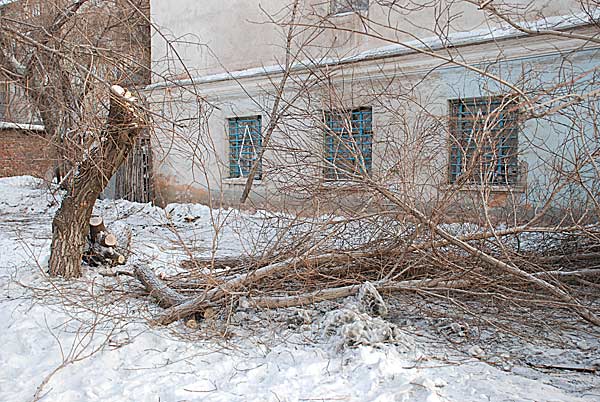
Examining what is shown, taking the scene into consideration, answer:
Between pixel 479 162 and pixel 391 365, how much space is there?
1.84 metres

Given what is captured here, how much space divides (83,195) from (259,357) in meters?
2.74

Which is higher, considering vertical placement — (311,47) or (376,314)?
(311,47)

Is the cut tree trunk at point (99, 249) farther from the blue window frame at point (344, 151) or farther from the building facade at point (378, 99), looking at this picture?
the blue window frame at point (344, 151)

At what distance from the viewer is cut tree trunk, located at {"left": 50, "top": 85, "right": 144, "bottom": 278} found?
5.16 meters

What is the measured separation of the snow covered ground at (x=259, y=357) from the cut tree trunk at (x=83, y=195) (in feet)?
1.68

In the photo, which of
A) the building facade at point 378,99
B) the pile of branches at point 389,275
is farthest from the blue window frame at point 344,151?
the pile of branches at point 389,275

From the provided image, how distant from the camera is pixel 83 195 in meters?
5.38

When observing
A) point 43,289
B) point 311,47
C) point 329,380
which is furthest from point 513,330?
point 311,47

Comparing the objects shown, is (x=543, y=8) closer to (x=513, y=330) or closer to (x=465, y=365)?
(x=513, y=330)

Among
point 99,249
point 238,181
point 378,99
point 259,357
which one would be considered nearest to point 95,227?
point 99,249

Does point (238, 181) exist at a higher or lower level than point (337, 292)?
higher

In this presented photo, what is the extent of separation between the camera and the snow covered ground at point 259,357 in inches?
122

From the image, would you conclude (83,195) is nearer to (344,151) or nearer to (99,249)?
(99,249)

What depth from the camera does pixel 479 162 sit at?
14.3 feet
